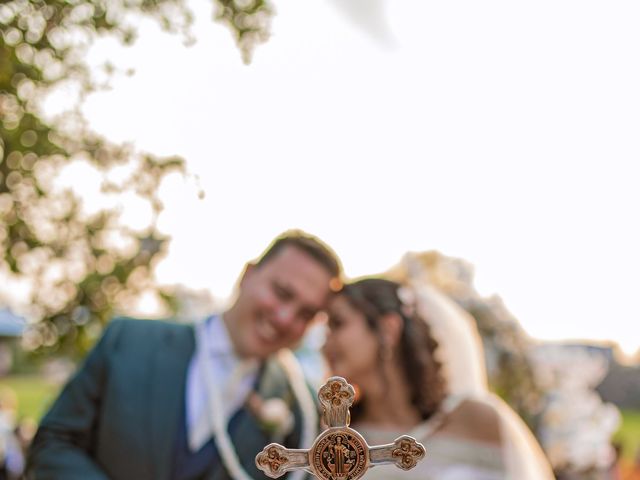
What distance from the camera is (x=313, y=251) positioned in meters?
4.25

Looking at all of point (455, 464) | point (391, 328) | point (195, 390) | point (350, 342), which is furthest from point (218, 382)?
point (455, 464)

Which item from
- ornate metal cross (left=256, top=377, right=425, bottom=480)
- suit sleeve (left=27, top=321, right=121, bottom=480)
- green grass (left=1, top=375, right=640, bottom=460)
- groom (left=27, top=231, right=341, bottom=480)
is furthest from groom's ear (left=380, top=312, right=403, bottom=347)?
green grass (left=1, top=375, right=640, bottom=460)

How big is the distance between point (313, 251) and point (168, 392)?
884 mm

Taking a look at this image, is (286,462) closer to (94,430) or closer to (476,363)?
(94,430)

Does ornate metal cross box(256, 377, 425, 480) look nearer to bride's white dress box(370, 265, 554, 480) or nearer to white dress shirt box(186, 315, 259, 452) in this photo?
bride's white dress box(370, 265, 554, 480)

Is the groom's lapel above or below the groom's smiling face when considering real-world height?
below

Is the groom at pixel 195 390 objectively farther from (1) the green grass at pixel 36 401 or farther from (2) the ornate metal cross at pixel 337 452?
(1) the green grass at pixel 36 401

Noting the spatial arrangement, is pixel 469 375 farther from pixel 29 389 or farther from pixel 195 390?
pixel 29 389

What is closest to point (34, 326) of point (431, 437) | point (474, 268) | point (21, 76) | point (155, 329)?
point (155, 329)

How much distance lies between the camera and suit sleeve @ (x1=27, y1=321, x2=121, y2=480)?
385 centimetres

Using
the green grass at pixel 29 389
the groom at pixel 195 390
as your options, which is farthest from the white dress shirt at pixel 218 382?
the green grass at pixel 29 389

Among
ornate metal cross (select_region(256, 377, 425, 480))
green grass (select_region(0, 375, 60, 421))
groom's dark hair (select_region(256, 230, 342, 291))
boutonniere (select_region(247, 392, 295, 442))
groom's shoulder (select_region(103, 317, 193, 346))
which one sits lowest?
green grass (select_region(0, 375, 60, 421))

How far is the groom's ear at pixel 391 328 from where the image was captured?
13.9 feet

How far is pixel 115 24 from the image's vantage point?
4.33 m
